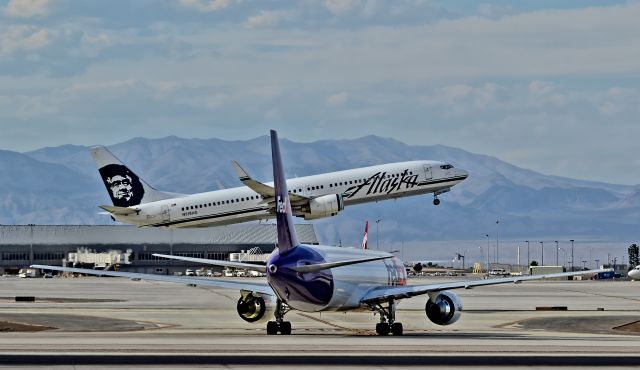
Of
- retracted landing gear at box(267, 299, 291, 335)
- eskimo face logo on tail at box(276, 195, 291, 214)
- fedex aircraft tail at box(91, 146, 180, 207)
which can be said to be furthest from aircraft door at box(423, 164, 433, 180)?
eskimo face logo on tail at box(276, 195, 291, 214)

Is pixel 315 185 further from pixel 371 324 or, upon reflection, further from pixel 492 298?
pixel 371 324

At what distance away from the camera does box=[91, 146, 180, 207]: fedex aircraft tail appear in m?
129

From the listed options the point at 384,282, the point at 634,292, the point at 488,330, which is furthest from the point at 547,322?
the point at 634,292

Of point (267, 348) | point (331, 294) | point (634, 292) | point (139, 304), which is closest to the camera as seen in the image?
point (267, 348)

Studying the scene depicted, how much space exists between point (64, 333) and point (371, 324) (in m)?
18.2

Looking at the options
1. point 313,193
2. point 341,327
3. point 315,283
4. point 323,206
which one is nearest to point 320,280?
point 315,283

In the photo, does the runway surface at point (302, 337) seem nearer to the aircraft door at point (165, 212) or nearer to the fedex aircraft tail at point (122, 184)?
the aircraft door at point (165, 212)

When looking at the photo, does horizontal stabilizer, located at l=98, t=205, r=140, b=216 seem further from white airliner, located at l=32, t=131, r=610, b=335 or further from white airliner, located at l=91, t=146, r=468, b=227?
white airliner, located at l=32, t=131, r=610, b=335

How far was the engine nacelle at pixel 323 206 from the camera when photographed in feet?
369

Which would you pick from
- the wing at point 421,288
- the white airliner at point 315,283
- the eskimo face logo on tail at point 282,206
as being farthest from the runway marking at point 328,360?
the wing at point 421,288

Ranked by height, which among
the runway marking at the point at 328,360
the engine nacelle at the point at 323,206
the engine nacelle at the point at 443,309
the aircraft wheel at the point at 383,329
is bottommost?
the runway marking at the point at 328,360

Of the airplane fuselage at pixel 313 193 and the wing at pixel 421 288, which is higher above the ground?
the airplane fuselage at pixel 313 193

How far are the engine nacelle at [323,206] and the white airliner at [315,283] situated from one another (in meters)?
47.2

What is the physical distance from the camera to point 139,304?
94250mm
